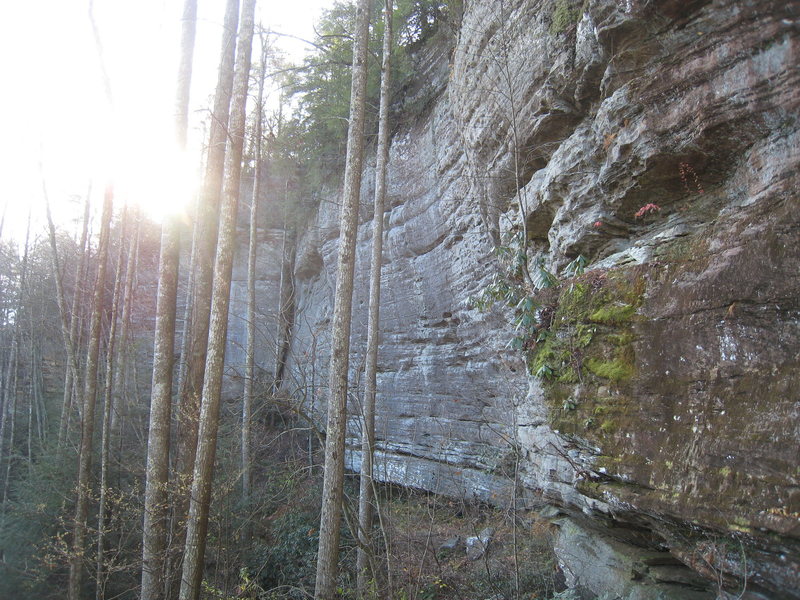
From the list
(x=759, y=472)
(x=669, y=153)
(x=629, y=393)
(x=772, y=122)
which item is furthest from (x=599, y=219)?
(x=759, y=472)

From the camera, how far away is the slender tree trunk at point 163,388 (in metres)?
5.67

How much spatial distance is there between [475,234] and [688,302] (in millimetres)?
6382

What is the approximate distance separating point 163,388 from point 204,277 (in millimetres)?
1515

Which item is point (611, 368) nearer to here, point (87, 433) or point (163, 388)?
point (163, 388)

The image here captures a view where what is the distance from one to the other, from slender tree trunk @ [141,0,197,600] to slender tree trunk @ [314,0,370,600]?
1967mm

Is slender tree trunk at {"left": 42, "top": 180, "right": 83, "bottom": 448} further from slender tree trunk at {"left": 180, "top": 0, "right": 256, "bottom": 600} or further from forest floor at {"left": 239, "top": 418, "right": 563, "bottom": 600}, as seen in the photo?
slender tree trunk at {"left": 180, "top": 0, "right": 256, "bottom": 600}

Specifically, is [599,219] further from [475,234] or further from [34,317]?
[34,317]

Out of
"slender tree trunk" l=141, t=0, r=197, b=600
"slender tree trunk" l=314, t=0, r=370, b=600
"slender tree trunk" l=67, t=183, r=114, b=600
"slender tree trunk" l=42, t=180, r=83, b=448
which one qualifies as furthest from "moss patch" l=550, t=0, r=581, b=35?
"slender tree trunk" l=42, t=180, r=83, b=448

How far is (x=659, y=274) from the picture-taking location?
14.0 ft

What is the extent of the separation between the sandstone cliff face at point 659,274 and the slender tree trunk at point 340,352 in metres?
0.66

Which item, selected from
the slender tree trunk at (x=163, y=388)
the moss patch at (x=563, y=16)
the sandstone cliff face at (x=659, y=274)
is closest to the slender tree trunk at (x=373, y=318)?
the sandstone cliff face at (x=659, y=274)

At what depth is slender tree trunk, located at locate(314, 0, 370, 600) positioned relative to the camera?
5.53 metres

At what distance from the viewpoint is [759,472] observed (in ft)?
9.99

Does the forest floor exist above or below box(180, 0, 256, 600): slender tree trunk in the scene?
below
